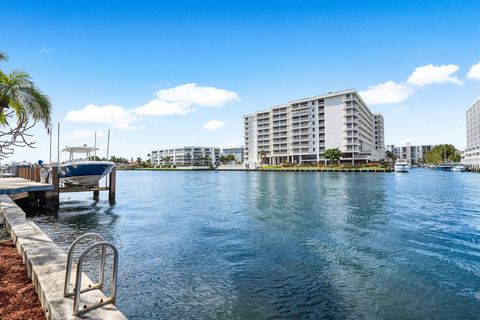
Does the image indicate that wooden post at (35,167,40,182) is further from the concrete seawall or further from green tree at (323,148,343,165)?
green tree at (323,148,343,165)

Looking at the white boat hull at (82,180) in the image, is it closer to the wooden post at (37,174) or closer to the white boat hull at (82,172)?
the white boat hull at (82,172)

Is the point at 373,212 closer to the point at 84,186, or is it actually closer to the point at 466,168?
the point at 84,186

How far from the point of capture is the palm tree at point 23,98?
13375mm

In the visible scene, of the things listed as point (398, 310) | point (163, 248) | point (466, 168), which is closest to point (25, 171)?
point (163, 248)

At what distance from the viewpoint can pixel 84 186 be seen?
31.5 m

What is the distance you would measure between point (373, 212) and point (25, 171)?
141ft

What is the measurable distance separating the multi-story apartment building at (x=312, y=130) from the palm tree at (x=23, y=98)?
144 m

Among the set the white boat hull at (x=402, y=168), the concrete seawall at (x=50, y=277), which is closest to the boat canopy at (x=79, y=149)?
the concrete seawall at (x=50, y=277)

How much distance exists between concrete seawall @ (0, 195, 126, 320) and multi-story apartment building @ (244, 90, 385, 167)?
485 feet

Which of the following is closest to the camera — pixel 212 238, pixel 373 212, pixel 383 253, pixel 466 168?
pixel 383 253

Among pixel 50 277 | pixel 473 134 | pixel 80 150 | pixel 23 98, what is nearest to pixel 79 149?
pixel 80 150

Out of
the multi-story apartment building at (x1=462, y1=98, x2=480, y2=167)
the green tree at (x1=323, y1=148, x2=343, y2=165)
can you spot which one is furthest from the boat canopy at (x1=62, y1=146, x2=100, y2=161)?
the multi-story apartment building at (x1=462, y1=98, x2=480, y2=167)

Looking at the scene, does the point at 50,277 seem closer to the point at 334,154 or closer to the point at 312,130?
the point at 334,154

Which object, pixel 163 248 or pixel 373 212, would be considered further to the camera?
pixel 373 212
